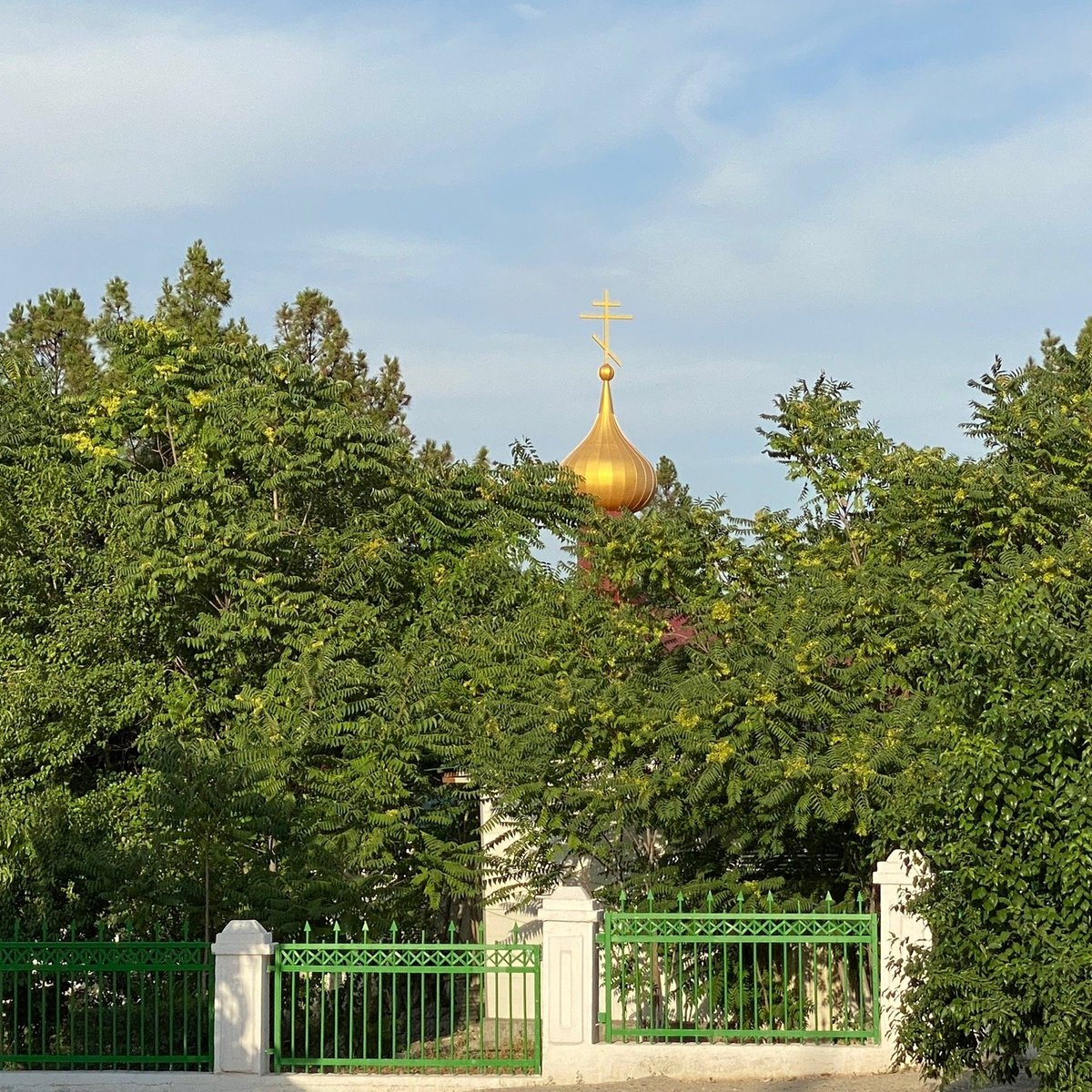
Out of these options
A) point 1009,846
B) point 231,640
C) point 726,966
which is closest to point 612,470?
point 231,640

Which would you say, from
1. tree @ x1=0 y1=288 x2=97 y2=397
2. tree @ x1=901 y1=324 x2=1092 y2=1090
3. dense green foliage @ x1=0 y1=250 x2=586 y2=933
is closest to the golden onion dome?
dense green foliage @ x1=0 y1=250 x2=586 y2=933

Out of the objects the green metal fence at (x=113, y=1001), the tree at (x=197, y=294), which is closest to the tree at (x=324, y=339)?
the tree at (x=197, y=294)

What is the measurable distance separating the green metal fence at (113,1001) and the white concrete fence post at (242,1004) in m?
0.21

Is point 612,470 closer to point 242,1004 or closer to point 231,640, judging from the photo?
point 231,640

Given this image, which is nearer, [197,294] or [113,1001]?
[113,1001]

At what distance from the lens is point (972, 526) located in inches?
619

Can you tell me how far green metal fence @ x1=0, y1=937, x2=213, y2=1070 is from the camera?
12.2 meters

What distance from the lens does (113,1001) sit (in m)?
12.4

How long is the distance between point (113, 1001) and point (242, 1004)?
113cm

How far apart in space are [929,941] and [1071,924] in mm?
3270

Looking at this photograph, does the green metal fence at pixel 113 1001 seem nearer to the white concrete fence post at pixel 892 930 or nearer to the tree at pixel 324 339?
the white concrete fence post at pixel 892 930

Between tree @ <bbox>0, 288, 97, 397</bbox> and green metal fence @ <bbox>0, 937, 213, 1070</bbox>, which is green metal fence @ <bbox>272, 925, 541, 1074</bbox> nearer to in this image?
green metal fence @ <bbox>0, 937, 213, 1070</bbox>

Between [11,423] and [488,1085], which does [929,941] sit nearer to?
[488,1085]

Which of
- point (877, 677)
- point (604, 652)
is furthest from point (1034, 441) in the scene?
point (604, 652)
